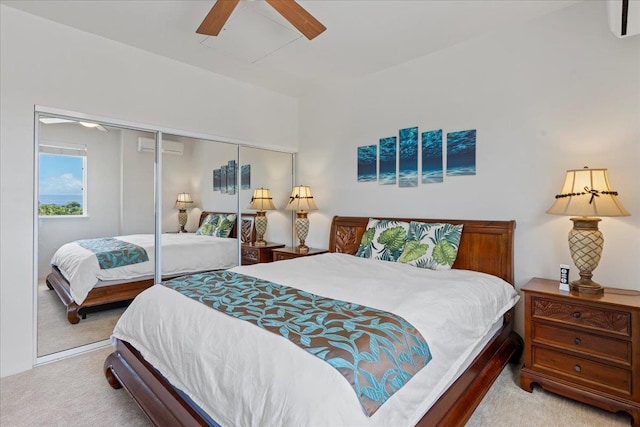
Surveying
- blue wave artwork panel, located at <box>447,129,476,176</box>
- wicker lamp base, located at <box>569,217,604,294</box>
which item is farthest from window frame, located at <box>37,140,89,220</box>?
wicker lamp base, located at <box>569,217,604,294</box>

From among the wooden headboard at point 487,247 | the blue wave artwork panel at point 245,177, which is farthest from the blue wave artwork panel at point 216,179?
the wooden headboard at point 487,247

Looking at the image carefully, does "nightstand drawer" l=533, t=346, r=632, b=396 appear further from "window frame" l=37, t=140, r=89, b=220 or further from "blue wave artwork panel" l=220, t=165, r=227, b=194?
"window frame" l=37, t=140, r=89, b=220

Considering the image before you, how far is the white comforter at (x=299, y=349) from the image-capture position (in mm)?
1051

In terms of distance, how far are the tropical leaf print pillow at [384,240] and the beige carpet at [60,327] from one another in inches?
102

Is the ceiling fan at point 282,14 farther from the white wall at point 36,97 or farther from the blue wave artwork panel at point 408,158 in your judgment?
the blue wave artwork panel at point 408,158

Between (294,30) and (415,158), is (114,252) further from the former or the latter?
(415,158)

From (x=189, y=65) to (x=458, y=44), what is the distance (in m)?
2.78

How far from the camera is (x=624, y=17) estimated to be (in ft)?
6.41

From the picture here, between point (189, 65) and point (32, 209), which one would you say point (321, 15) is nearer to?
point (189, 65)

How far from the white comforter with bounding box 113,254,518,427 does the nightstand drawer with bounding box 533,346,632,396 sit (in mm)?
405

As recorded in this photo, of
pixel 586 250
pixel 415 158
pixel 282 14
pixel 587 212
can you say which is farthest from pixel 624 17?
pixel 282 14

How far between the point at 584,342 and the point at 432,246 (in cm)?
118

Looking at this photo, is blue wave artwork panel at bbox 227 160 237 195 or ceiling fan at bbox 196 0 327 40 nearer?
ceiling fan at bbox 196 0 327 40

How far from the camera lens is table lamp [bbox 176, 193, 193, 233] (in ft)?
11.3
